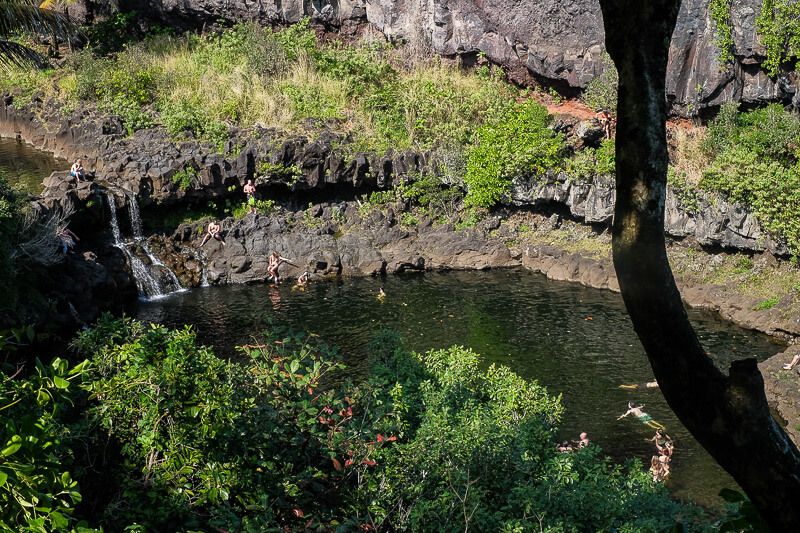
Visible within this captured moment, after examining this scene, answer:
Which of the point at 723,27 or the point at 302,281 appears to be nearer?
the point at 302,281

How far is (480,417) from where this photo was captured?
11312mm

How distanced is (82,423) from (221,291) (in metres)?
22.6

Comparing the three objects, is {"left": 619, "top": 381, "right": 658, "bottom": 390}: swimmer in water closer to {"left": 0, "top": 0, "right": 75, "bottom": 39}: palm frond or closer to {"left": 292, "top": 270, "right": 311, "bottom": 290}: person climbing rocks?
{"left": 292, "top": 270, "right": 311, "bottom": 290}: person climbing rocks

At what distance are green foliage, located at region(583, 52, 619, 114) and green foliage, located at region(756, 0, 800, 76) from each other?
5550mm

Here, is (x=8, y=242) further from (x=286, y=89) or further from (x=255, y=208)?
(x=286, y=89)

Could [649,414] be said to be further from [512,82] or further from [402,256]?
Answer: [512,82]

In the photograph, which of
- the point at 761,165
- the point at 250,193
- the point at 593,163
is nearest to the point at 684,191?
the point at 761,165

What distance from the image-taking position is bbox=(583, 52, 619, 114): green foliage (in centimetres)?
3294

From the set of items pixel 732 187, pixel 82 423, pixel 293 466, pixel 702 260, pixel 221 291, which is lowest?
pixel 221 291

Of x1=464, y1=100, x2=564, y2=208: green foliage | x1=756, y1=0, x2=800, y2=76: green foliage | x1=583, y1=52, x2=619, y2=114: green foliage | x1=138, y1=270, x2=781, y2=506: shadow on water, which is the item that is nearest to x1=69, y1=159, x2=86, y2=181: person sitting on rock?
x1=138, y1=270, x2=781, y2=506: shadow on water

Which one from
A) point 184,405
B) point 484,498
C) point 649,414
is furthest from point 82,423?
point 649,414

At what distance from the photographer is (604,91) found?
109 ft

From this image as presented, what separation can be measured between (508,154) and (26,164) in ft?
67.3

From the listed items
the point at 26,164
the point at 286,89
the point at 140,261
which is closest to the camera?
the point at 140,261
